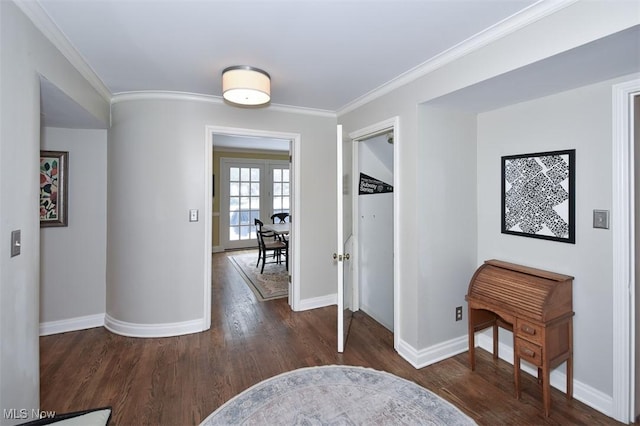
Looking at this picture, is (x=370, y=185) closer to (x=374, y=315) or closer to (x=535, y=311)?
(x=374, y=315)

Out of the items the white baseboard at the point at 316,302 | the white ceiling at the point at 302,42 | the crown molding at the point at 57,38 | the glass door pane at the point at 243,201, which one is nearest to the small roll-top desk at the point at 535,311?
the white ceiling at the point at 302,42

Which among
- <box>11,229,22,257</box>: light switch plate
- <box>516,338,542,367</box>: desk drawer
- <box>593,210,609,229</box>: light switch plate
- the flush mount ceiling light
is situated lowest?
<box>516,338,542,367</box>: desk drawer

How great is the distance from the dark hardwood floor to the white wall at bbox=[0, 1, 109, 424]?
57 centimetres

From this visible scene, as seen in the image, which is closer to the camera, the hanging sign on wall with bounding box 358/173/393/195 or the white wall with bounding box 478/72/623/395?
the white wall with bounding box 478/72/623/395

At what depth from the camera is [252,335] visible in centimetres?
297

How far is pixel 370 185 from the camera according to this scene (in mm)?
3334

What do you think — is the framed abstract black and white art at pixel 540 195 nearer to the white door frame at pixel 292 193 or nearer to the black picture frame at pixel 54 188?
the white door frame at pixel 292 193

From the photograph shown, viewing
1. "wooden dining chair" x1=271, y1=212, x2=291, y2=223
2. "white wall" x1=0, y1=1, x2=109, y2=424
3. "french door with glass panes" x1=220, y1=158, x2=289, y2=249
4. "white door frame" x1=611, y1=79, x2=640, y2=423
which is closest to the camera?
"white wall" x1=0, y1=1, x2=109, y2=424

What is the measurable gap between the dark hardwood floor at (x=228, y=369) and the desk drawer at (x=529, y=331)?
1.52ft

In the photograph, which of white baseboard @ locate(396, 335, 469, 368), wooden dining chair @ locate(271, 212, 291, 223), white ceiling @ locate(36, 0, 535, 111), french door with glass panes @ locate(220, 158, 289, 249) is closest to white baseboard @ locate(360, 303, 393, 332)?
white baseboard @ locate(396, 335, 469, 368)

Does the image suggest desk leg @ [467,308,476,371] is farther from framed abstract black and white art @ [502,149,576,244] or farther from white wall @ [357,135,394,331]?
white wall @ [357,135,394,331]

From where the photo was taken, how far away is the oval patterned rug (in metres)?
1.85

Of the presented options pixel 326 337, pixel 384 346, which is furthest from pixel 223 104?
pixel 384 346

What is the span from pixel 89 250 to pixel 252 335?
1.94 meters
